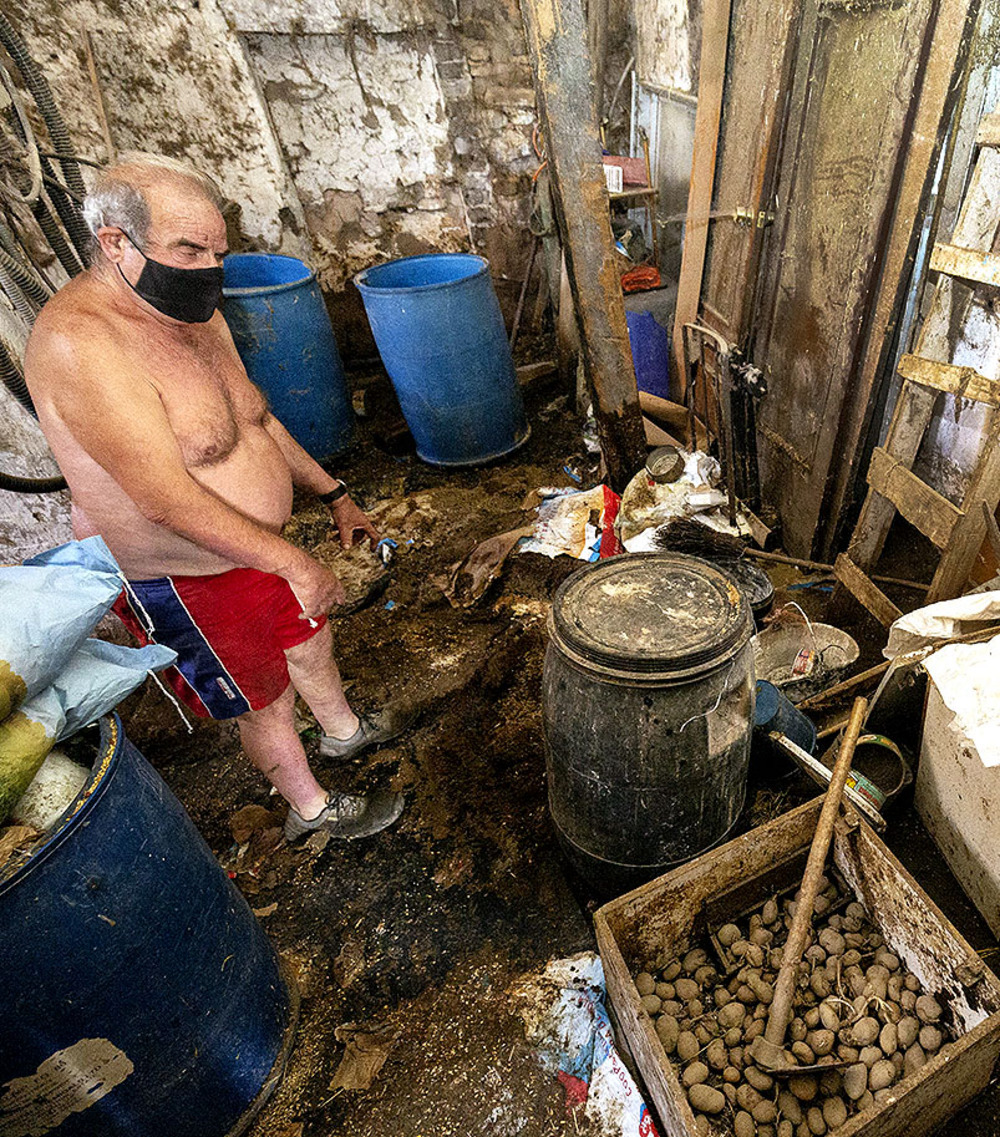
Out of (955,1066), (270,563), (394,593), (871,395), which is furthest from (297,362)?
(955,1066)

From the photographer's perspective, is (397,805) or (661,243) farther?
(661,243)

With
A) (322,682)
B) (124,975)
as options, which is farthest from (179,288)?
(124,975)

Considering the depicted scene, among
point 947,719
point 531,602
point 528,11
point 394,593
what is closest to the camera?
point 947,719

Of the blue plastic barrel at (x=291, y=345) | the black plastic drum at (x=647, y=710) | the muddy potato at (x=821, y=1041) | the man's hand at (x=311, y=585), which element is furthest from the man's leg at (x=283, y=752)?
the blue plastic barrel at (x=291, y=345)

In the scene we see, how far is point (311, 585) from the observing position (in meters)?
1.98

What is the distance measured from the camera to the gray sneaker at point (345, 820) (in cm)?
245

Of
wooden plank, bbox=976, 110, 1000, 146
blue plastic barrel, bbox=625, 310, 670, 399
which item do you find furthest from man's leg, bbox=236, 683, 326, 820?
blue plastic barrel, bbox=625, 310, 670, 399

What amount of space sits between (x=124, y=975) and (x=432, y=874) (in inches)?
45.8

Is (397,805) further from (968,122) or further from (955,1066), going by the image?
(968,122)

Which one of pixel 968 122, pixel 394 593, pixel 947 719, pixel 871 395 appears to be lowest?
pixel 394 593

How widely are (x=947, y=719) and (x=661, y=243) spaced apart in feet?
15.6

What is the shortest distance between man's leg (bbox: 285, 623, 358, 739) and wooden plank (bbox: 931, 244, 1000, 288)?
2.54 metres

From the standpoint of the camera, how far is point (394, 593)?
3674 millimetres

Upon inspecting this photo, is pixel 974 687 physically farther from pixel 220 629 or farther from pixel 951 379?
pixel 220 629
